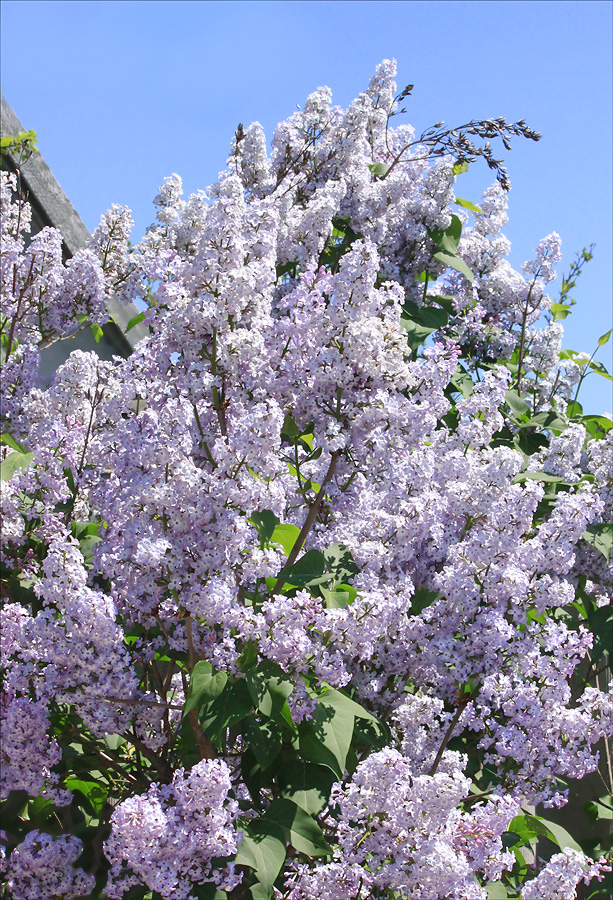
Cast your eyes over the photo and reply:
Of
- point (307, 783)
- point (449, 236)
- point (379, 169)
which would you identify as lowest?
point (307, 783)

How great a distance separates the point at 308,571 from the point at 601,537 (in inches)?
78.4

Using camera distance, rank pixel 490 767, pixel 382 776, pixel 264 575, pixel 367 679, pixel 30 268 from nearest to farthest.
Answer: pixel 382 776 < pixel 264 575 < pixel 367 679 < pixel 490 767 < pixel 30 268

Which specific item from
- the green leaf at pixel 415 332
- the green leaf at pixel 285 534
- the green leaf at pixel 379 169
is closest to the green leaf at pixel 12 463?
the green leaf at pixel 285 534

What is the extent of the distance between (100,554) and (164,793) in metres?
0.75

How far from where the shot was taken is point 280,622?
8.70 ft

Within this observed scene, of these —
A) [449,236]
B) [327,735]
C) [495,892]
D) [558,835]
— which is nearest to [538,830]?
[558,835]

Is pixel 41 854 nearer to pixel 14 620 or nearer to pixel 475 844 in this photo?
pixel 14 620

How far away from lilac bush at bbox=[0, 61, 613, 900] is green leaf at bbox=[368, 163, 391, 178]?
58.3 inches

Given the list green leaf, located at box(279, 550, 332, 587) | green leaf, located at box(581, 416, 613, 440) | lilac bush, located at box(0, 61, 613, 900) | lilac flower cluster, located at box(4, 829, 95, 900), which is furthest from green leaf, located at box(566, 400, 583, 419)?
lilac flower cluster, located at box(4, 829, 95, 900)

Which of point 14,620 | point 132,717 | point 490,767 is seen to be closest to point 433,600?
point 490,767

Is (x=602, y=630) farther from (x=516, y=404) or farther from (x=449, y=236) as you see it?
(x=449, y=236)

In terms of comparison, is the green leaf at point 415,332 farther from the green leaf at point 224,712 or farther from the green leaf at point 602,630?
the green leaf at point 224,712

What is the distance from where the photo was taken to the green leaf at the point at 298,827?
2615 millimetres

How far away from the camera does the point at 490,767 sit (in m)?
3.49
